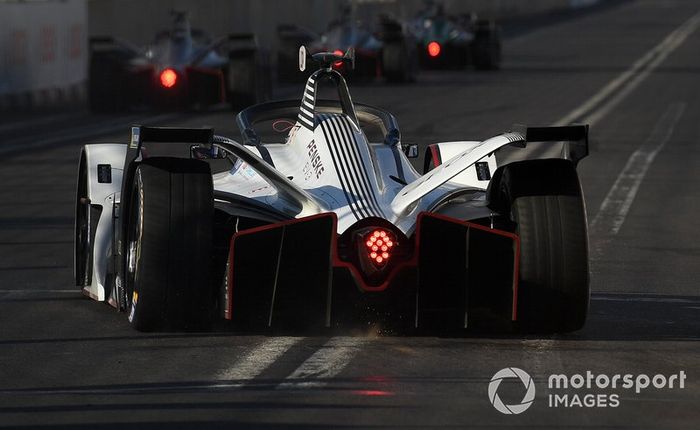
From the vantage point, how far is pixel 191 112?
27.6 metres

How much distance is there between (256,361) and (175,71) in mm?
19318

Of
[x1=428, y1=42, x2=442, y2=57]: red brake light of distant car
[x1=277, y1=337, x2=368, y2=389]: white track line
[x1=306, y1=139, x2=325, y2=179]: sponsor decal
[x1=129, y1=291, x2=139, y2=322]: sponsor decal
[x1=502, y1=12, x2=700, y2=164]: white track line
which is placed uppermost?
[x1=428, y1=42, x2=442, y2=57]: red brake light of distant car

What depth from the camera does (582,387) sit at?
25.1 ft

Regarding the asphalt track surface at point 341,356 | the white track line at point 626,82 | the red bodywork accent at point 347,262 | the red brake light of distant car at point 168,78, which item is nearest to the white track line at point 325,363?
the asphalt track surface at point 341,356

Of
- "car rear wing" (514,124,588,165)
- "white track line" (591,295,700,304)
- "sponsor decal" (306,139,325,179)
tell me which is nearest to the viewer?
"car rear wing" (514,124,588,165)

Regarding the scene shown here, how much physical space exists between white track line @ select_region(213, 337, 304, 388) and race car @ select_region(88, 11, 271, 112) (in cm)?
1848

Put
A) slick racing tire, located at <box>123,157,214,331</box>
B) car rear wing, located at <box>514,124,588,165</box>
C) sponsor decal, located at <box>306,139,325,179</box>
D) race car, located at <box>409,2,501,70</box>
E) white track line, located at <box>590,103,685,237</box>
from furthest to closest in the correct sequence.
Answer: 1. race car, located at <box>409,2,501,70</box>
2. white track line, located at <box>590,103,685,237</box>
3. sponsor decal, located at <box>306,139,325,179</box>
4. car rear wing, located at <box>514,124,588,165</box>
5. slick racing tire, located at <box>123,157,214,331</box>

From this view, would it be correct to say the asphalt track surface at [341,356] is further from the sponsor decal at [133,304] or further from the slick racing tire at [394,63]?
the slick racing tire at [394,63]

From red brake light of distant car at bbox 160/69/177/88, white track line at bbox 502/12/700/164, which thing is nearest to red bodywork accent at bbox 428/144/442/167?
white track line at bbox 502/12/700/164

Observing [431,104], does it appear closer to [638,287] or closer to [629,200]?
[629,200]

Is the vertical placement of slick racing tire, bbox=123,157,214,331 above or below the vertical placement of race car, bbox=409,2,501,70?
below

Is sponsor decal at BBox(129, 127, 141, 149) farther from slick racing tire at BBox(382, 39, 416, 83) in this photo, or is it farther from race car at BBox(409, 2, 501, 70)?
race car at BBox(409, 2, 501, 70)

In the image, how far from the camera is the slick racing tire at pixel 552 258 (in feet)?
28.7

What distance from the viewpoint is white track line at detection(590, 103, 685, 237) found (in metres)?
14.5
